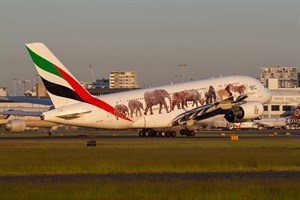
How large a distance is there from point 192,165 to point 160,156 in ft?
26.5

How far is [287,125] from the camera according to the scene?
15225 centimetres

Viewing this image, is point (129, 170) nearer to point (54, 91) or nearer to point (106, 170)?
point (106, 170)

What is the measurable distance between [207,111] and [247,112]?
4.45 metres

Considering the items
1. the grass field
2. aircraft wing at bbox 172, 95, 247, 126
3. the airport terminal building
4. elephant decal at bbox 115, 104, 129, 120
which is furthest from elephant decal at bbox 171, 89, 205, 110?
the airport terminal building

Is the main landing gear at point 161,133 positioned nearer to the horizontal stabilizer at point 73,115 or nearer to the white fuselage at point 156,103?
the white fuselage at point 156,103

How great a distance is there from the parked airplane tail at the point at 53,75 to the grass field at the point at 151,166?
25.3 ft

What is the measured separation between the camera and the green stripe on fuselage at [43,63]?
80.7 metres

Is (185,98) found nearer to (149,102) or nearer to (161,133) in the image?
(149,102)

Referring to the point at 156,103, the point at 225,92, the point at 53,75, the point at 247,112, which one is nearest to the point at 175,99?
the point at 156,103

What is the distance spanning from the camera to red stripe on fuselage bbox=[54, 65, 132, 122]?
81.4m

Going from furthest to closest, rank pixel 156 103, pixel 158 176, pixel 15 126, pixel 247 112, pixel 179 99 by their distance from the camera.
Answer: pixel 15 126, pixel 247 112, pixel 179 99, pixel 156 103, pixel 158 176

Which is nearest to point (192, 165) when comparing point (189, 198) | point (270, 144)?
point (189, 198)

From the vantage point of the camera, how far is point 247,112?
299ft

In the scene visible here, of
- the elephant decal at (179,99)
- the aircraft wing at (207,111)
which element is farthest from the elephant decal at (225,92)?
the elephant decal at (179,99)
